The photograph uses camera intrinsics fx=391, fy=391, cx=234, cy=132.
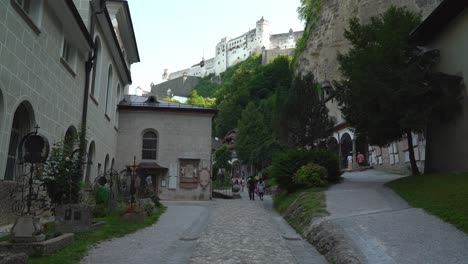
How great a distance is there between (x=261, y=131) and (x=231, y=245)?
48325 mm

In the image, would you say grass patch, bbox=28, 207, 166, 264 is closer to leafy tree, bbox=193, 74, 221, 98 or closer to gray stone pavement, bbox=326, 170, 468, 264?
gray stone pavement, bbox=326, 170, 468, 264

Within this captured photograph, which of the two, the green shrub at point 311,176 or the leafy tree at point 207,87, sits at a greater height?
the leafy tree at point 207,87

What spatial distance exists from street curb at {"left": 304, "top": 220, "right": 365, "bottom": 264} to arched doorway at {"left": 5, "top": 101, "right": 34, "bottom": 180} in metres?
7.75

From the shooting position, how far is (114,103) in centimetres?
2439

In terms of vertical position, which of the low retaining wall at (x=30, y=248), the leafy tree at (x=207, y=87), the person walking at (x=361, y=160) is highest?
the leafy tree at (x=207, y=87)

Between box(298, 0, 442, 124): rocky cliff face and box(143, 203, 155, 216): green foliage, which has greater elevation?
box(298, 0, 442, 124): rocky cliff face

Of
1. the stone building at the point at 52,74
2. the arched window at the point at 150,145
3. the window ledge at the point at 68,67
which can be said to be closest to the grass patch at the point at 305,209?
the stone building at the point at 52,74

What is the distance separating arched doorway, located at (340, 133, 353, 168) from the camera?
38.1 m

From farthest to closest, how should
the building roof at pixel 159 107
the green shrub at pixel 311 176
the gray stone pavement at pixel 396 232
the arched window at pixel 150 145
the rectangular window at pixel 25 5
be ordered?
1. the arched window at pixel 150 145
2. the building roof at pixel 159 107
3. the green shrub at pixel 311 176
4. the rectangular window at pixel 25 5
5. the gray stone pavement at pixel 396 232

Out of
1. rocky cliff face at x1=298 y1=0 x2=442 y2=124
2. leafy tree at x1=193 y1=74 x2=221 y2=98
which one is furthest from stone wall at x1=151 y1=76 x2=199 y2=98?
rocky cliff face at x1=298 y1=0 x2=442 y2=124

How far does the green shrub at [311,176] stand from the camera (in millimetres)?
17422

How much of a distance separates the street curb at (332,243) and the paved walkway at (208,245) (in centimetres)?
21

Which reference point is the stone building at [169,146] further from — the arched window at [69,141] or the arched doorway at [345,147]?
the arched doorway at [345,147]

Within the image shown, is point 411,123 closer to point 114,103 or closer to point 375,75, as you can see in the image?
point 375,75
